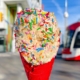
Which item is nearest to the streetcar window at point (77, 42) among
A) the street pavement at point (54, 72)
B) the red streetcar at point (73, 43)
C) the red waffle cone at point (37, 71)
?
the red streetcar at point (73, 43)

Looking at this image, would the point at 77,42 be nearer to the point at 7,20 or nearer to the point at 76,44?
the point at 76,44

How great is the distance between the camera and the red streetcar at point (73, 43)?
14.7 metres

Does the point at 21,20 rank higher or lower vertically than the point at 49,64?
higher

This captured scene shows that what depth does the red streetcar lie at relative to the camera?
14.7 m

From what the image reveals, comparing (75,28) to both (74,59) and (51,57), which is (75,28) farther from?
(51,57)

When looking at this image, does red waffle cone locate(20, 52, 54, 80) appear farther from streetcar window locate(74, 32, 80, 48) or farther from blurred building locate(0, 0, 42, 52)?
blurred building locate(0, 0, 42, 52)

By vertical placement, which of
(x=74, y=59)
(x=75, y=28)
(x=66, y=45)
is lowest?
(x=74, y=59)

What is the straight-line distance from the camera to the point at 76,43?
48.2ft

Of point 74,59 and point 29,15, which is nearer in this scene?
point 29,15

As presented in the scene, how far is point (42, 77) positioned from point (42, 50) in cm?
50

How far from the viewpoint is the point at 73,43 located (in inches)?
580

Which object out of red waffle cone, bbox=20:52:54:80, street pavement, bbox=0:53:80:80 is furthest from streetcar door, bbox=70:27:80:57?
red waffle cone, bbox=20:52:54:80

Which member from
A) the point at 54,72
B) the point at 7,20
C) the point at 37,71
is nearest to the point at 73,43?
the point at 54,72

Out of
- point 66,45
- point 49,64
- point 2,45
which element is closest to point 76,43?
point 66,45
